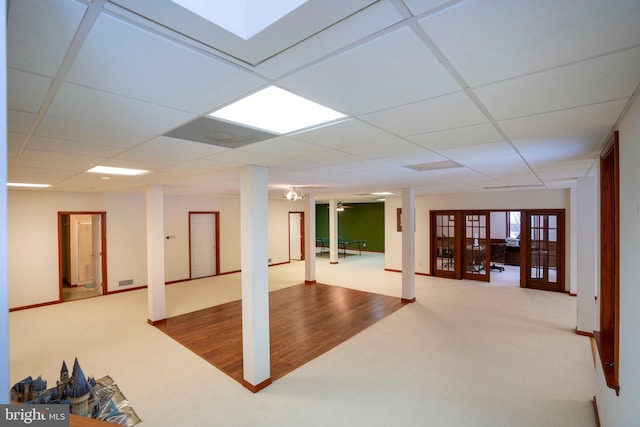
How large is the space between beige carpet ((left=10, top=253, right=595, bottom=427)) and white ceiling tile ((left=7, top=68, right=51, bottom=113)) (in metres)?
2.67

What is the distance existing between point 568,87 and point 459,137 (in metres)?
0.84

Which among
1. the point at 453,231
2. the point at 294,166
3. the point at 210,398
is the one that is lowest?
the point at 210,398

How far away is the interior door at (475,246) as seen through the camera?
26.5ft

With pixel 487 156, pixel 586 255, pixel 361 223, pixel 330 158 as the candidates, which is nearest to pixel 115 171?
pixel 330 158

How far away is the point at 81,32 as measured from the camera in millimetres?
884

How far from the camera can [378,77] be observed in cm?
121

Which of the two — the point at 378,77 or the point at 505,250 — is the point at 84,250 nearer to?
the point at 378,77

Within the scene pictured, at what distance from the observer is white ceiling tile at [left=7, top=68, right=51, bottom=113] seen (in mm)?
1142

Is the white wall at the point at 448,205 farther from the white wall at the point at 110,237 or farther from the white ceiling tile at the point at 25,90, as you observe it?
the white ceiling tile at the point at 25,90

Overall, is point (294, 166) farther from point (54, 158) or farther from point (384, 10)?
point (384, 10)

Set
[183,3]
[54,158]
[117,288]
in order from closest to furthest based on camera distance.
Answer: [183,3] < [54,158] < [117,288]

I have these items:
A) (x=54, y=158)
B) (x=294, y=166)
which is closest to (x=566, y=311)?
(x=294, y=166)

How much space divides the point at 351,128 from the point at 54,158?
2.75m

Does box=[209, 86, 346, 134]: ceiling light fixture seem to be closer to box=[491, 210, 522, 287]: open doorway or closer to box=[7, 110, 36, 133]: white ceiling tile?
box=[7, 110, 36, 133]: white ceiling tile
